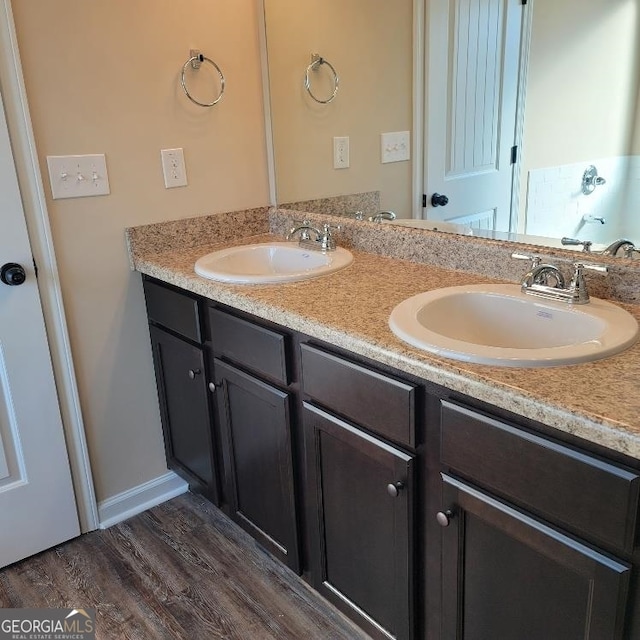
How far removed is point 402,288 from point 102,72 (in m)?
1.09

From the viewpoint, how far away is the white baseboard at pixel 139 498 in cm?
217

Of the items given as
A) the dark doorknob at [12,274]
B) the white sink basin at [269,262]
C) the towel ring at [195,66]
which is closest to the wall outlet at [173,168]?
the towel ring at [195,66]

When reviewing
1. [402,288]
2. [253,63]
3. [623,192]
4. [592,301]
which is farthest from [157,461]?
[623,192]

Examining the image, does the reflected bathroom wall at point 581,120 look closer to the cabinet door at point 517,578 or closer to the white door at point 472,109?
the white door at point 472,109

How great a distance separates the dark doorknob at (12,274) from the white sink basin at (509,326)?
110 centimetres

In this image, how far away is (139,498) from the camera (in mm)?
2240

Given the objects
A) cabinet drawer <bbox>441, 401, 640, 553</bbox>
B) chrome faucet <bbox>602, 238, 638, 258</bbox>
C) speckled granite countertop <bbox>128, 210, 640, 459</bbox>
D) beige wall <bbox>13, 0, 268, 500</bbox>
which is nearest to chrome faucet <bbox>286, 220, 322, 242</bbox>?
speckled granite countertop <bbox>128, 210, 640, 459</bbox>

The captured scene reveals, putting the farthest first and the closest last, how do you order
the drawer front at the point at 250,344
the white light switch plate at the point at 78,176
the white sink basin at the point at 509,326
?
the white light switch plate at the point at 78,176 → the drawer front at the point at 250,344 → the white sink basin at the point at 509,326

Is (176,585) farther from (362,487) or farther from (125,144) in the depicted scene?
(125,144)

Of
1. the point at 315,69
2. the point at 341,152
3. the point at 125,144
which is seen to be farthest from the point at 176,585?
the point at 315,69

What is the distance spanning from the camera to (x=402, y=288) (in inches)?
62.2

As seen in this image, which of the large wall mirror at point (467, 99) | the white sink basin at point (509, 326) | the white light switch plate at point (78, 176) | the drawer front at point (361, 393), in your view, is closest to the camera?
the white sink basin at point (509, 326)

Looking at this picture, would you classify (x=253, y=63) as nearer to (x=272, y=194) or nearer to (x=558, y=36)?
(x=272, y=194)

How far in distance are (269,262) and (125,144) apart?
574mm
